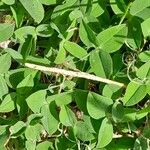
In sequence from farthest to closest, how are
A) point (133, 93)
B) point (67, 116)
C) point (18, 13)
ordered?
1. point (18, 13)
2. point (67, 116)
3. point (133, 93)

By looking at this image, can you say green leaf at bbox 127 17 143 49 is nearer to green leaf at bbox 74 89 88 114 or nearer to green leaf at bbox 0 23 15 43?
green leaf at bbox 74 89 88 114

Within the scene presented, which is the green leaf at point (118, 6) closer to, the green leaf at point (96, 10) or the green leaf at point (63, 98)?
the green leaf at point (96, 10)

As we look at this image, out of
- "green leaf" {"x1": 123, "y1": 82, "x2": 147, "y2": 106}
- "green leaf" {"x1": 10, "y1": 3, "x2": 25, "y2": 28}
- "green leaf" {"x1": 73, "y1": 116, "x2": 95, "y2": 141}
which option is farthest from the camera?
"green leaf" {"x1": 10, "y1": 3, "x2": 25, "y2": 28}

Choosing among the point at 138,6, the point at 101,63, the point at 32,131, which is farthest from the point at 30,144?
the point at 138,6

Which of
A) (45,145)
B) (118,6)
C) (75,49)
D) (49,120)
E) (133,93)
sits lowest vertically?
(45,145)

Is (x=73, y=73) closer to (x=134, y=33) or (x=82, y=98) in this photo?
(x=82, y=98)

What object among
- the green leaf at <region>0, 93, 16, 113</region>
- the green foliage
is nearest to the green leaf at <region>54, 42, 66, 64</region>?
Answer: the green foliage
